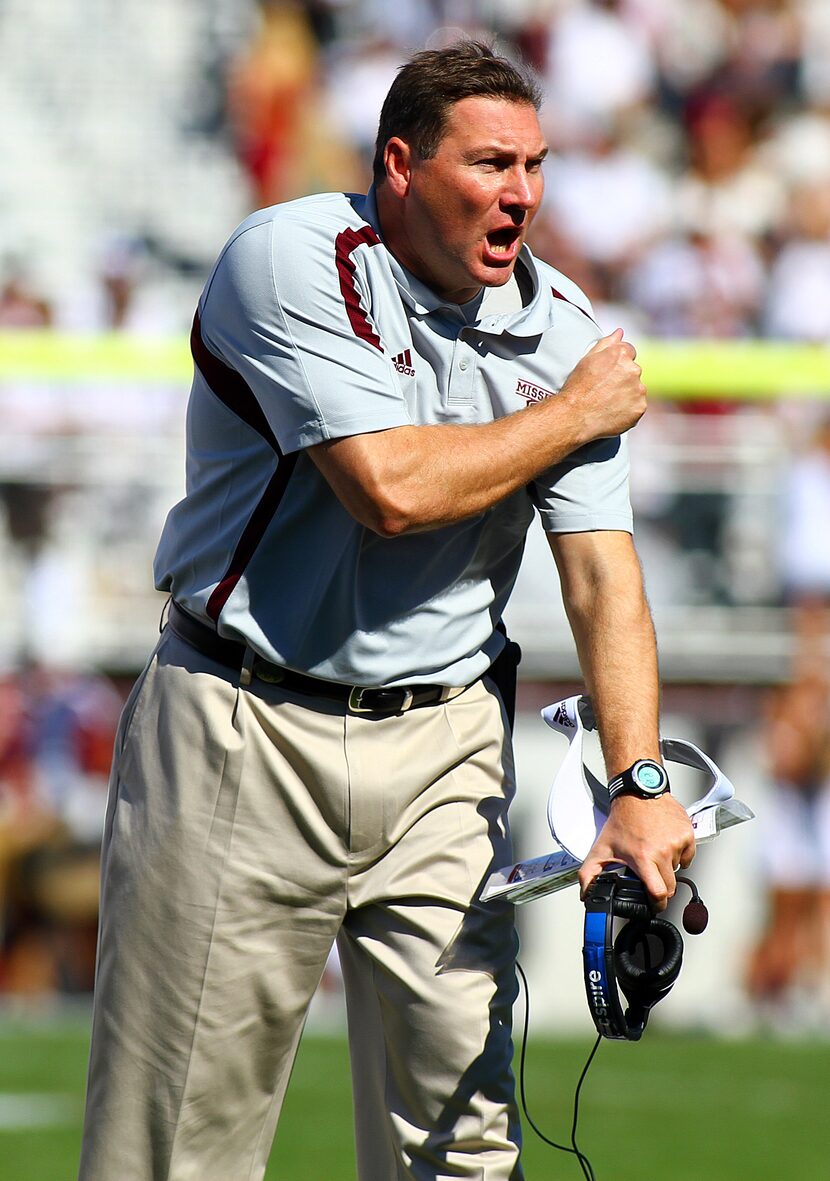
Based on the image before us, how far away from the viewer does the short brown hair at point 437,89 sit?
2914mm

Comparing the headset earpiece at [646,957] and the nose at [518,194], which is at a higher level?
the nose at [518,194]

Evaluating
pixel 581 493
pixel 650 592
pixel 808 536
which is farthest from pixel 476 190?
pixel 808 536

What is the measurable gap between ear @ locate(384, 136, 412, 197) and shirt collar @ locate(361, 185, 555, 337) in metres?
0.08

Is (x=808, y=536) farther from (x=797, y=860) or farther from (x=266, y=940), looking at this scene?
(x=266, y=940)

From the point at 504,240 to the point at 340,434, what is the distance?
17.1 inches

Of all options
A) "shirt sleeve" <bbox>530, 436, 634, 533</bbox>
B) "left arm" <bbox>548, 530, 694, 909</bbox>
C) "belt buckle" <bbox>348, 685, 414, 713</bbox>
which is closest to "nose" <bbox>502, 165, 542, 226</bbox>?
"shirt sleeve" <bbox>530, 436, 634, 533</bbox>

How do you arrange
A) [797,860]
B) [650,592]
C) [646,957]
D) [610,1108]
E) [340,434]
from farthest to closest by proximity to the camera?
1. [797,860]
2. [650,592]
3. [610,1108]
4. [646,957]
5. [340,434]

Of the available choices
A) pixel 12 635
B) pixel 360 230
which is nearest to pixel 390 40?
pixel 12 635

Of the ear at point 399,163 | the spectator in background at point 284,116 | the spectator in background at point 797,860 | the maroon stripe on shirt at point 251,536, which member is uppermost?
the spectator in background at point 284,116

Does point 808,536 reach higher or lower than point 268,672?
higher

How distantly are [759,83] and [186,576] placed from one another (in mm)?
10119

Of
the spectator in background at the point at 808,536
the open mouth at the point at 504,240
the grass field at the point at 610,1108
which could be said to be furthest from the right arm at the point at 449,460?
the spectator in background at the point at 808,536

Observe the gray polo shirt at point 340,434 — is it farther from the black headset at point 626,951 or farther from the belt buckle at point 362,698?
the black headset at point 626,951

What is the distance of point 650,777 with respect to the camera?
2.95 metres
